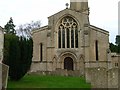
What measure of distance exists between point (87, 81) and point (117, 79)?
768cm

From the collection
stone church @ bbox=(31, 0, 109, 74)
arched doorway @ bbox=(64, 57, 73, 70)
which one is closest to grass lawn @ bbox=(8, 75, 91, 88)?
stone church @ bbox=(31, 0, 109, 74)

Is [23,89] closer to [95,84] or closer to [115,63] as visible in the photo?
[95,84]

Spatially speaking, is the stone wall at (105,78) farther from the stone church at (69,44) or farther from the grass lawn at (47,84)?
the stone church at (69,44)

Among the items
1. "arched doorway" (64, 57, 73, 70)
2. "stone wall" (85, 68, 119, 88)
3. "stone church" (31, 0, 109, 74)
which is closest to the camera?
"stone wall" (85, 68, 119, 88)

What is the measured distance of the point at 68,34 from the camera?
50.3 meters

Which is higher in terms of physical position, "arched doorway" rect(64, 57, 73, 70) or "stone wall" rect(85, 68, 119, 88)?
"arched doorway" rect(64, 57, 73, 70)

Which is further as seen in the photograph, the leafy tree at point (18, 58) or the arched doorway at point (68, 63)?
the arched doorway at point (68, 63)

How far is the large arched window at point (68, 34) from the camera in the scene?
49.9 meters

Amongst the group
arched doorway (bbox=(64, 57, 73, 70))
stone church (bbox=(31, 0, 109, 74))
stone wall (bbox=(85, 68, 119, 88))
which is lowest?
stone wall (bbox=(85, 68, 119, 88))

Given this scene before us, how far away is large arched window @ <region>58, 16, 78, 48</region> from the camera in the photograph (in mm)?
49906

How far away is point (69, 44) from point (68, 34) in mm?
1698

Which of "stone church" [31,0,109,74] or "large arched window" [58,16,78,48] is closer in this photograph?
"stone church" [31,0,109,74]

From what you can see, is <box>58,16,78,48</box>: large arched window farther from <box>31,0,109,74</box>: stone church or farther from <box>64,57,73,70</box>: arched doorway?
<box>64,57,73,70</box>: arched doorway

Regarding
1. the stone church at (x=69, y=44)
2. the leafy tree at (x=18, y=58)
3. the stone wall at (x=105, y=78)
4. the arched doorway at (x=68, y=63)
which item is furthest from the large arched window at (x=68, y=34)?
the stone wall at (x=105, y=78)
